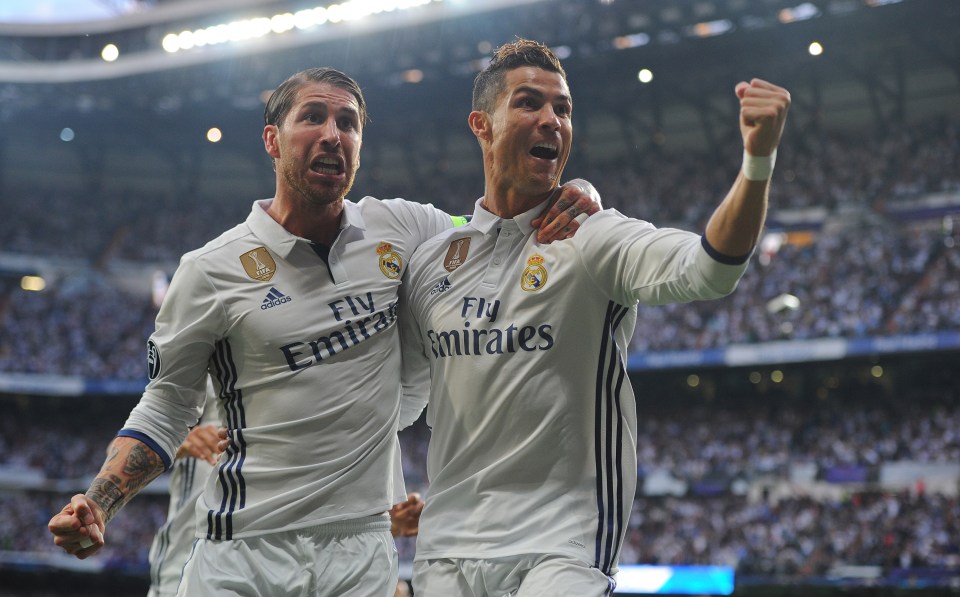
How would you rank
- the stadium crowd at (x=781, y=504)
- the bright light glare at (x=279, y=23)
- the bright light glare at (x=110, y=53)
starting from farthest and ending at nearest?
1. the bright light glare at (x=110, y=53)
2. the bright light glare at (x=279, y=23)
3. the stadium crowd at (x=781, y=504)

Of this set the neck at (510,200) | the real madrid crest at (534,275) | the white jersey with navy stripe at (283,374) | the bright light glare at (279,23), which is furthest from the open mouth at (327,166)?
the bright light glare at (279,23)

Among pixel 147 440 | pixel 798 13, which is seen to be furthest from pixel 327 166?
pixel 798 13

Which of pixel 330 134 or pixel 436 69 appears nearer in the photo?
pixel 330 134

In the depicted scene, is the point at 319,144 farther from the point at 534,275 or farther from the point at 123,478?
the point at 123,478

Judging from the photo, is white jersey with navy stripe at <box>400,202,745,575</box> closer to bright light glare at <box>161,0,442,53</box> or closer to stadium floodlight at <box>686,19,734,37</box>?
stadium floodlight at <box>686,19,734,37</box>

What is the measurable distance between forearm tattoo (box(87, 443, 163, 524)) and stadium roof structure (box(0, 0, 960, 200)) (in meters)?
22.4

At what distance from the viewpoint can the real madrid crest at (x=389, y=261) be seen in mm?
3969

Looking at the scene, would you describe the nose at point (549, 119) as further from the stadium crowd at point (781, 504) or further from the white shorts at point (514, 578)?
the stadium crowd at point (781, 504)

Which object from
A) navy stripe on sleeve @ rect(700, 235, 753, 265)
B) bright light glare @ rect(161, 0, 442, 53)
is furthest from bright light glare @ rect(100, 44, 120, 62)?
navy stripe on sleeve @ rect(700, 235, 753, 265)

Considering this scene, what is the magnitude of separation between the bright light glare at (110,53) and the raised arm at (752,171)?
3264 centimetres

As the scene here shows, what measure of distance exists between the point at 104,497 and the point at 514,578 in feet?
5.23

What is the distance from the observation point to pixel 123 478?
3.75 metres

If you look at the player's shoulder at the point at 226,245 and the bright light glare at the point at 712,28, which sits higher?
the bright light glare at the point at 712,28

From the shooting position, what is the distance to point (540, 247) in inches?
137
